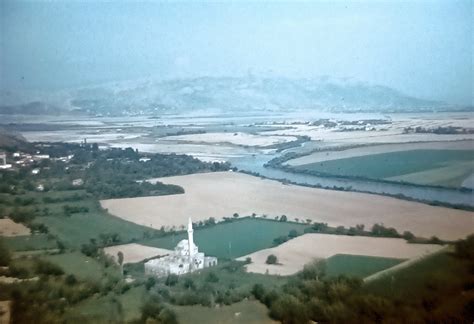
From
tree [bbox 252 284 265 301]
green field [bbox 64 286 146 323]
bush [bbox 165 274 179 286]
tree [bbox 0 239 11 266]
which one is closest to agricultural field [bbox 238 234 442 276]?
tree [bbox 252 284 265 301]

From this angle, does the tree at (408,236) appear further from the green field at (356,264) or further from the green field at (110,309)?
the green field at (110,309)

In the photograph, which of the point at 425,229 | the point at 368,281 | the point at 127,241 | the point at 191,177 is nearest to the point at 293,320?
the point at 368,281

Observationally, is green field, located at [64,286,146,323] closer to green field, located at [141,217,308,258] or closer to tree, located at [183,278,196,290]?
tree, located at [183,278,196,290]

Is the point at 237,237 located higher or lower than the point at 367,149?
lower

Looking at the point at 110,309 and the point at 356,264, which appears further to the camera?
the point at 356,264

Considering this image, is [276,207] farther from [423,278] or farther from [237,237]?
[423,278]

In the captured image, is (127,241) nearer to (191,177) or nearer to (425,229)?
(191,177)

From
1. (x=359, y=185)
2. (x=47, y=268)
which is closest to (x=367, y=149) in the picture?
(x=359, y=185)

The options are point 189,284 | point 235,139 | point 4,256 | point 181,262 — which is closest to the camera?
point 189,284
